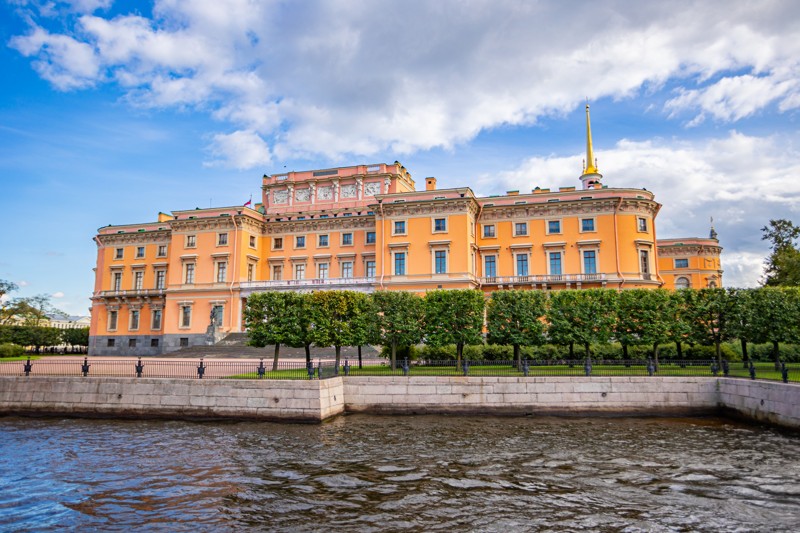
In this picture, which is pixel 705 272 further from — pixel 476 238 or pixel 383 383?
pixel 383 383

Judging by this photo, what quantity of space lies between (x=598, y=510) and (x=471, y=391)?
1169cm

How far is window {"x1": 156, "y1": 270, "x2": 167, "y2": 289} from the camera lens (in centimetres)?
5403

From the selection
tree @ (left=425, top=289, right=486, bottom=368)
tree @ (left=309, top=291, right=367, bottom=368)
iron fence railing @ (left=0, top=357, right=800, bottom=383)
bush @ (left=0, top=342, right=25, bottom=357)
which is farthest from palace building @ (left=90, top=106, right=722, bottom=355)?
iron fence railing @ (left=0, top=357, right=800, bottom=383)

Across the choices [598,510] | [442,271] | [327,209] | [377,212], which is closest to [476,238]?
[442,271]

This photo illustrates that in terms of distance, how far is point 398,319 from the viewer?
2827 cm

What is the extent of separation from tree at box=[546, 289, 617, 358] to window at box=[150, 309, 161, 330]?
4029 cm

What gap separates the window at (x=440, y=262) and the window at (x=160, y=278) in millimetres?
28663

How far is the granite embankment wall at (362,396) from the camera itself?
21250 millimetres

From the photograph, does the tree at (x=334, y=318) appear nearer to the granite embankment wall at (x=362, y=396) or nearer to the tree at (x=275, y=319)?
the tree at (x=275, y=319)

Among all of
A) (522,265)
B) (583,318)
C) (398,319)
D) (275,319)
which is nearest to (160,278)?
(275,319)

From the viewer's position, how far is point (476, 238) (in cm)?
4772

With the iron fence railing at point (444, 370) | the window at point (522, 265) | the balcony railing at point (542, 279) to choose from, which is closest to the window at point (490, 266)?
the balcony railing at point (542, 279)

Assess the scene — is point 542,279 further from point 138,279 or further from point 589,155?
point 138,279

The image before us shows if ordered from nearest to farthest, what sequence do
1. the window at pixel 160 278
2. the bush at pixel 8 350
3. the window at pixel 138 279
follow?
the bush at pixel 8 350, the window at pixel 160 278, the window at pixel 138 279
